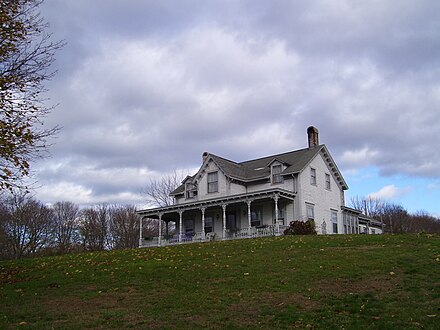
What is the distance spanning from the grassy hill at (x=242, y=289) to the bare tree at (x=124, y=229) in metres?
48.8

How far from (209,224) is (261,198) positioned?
7.02 meters

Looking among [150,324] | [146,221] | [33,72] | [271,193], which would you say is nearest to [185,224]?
[271,193]

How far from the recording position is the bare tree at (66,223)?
7025cm

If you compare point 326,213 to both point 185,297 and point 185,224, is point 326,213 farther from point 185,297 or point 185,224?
point 185,297

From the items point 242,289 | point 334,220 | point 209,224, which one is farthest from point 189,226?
point 242,289

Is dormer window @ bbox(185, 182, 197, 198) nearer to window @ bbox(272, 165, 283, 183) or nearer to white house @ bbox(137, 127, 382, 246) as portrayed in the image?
white house @ bbox(137, 127, 382, 246)

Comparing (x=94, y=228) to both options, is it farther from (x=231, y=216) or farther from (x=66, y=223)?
(x=231, y=216)

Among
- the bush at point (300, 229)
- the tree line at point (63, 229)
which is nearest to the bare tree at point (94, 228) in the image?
the tree line at point (63, 229)

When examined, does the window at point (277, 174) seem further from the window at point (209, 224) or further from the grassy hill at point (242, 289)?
the grassy hill at point (242, 289)

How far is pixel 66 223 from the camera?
73.9 metres

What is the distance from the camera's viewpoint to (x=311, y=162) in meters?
37.6

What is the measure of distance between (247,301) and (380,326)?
3.91 metres

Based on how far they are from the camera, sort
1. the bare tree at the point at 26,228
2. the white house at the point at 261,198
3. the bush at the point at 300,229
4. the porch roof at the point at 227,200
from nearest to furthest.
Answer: the bush at the point at 300,229, the porch roof at the point at 227,200, the white house at the point at 261,198, the bare tree at the point at 26,228

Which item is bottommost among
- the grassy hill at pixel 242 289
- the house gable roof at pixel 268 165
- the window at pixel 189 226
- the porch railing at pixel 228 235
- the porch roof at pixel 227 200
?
the grassy hill at pixel 242 289
